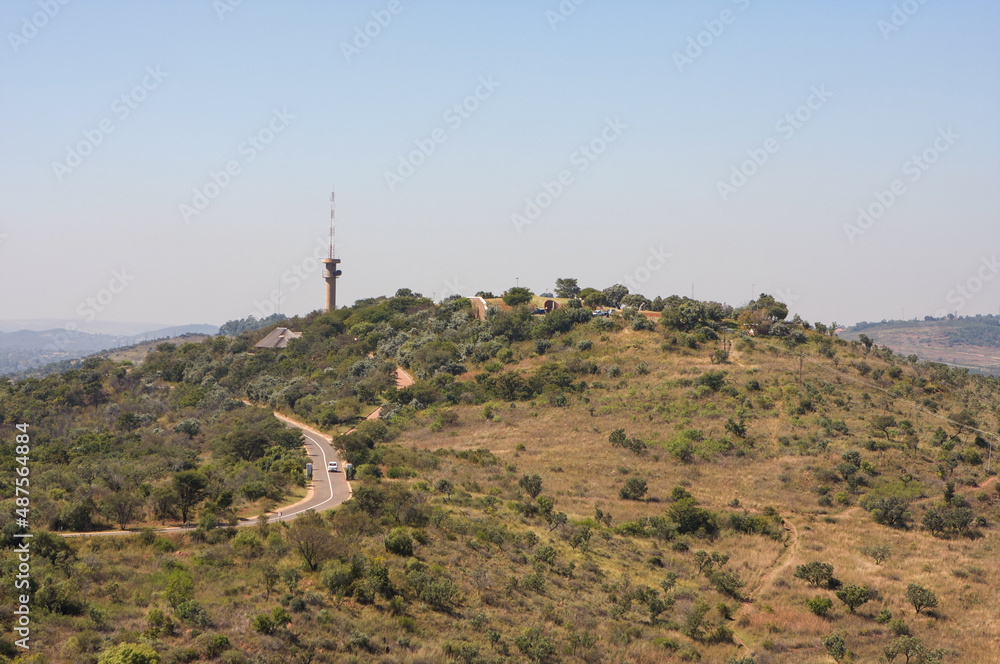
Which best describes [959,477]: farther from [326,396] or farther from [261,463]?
[326,396]

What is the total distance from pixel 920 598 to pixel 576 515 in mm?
16843

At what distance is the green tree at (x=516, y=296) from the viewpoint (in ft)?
311

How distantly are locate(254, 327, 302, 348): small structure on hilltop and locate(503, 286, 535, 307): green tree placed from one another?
30.3m

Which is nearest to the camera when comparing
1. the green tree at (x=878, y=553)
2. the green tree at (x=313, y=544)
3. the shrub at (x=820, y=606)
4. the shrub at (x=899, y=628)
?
the green tree at (x=313, y=544)

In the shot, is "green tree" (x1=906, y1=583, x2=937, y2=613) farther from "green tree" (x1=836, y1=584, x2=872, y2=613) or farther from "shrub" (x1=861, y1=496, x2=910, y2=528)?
"shrub" (x1=861, y1=496, x2=910, y2=528)

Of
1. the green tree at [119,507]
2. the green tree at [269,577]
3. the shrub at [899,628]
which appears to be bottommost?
the shrub at [899,628]

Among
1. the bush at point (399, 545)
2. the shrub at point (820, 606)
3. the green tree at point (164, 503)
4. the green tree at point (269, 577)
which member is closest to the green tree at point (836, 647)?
the shrub at point (820, 606)

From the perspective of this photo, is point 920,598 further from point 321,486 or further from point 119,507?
point 119,507

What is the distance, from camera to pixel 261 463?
43.0 m

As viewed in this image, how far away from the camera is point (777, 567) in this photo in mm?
33875

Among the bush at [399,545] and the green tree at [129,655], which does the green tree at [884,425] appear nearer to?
the bush at [399,545]

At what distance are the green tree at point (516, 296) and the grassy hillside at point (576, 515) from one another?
1180 cm

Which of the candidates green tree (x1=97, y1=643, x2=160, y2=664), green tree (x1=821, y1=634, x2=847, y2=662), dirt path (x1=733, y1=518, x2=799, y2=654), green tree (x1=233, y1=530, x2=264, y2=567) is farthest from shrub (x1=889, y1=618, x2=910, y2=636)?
green tree (x1=97, y1=643, x2=160, y2=664)

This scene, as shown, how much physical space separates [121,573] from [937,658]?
28382mm
